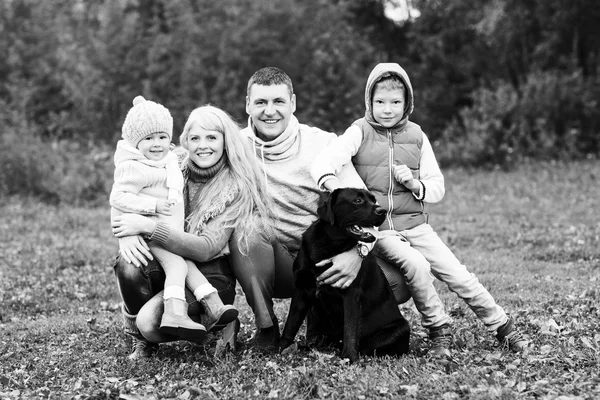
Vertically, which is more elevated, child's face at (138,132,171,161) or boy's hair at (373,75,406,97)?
boy's hair at (373,75,406,97)

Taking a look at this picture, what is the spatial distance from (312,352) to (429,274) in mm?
1025

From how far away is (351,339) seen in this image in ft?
17.3

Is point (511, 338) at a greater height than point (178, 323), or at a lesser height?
lesser

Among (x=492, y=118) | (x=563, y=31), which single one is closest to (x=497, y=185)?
(x=492, y=118)

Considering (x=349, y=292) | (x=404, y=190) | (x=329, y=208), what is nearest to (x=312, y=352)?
(x=349, y=292)

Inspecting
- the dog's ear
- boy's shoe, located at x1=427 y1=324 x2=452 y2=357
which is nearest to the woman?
the dog's ear

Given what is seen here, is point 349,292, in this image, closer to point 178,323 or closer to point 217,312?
point 217,312

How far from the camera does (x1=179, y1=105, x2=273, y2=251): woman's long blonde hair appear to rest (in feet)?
19.1

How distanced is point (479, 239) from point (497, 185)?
6.07 m

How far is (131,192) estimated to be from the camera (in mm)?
5523

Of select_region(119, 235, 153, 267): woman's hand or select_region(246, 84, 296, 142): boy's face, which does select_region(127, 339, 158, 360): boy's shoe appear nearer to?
select_region(119, 235, 153, 267): woman's hand

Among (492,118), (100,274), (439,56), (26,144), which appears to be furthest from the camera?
(439,56)

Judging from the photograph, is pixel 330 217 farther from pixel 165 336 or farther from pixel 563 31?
pixel 563 31

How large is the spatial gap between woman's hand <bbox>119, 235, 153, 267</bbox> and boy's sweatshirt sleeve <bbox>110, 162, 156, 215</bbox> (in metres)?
0.20
